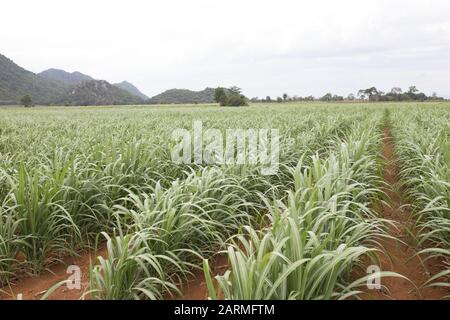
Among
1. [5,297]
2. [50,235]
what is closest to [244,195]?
[50,235]

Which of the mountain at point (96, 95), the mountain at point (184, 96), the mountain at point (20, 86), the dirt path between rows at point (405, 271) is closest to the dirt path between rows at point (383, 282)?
the dirt path between rows at point (405, 271)

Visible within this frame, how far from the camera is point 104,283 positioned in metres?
1.95

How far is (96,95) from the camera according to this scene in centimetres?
8794

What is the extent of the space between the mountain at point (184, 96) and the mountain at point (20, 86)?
2656 centimetres

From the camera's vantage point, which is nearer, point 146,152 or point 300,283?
point 300,283

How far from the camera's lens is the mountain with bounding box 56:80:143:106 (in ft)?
256

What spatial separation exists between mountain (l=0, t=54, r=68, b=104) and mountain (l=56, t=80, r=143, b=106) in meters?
4.06

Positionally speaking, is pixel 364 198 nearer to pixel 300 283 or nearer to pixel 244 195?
pixel 244 195

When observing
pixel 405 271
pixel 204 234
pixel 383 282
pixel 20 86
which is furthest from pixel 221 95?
pixel 383 282

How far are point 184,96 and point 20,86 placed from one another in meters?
40.7

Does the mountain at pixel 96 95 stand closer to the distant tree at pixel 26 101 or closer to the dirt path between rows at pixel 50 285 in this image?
the distant tree at pixel 26 101

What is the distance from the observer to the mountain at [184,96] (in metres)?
91.4

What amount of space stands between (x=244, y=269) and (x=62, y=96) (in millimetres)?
89093

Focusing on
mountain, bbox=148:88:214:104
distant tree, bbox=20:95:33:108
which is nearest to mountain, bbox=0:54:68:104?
distant tree, bbox=20:95:33:108
